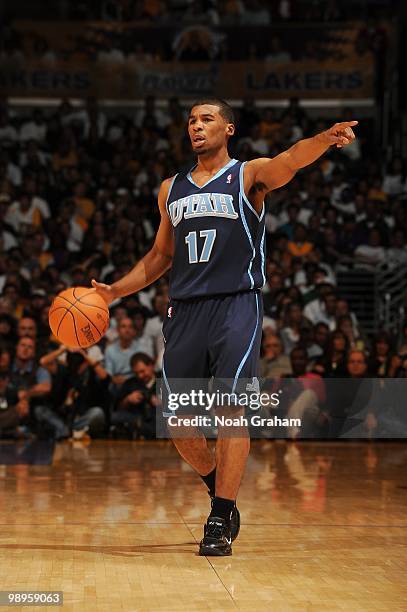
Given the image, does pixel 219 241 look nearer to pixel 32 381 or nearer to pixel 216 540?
pixel 216 540

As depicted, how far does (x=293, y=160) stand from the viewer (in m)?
5.23

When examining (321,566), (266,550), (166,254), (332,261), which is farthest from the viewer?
(332,261)

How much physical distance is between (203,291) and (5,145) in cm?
1230

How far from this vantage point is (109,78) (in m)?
17.8

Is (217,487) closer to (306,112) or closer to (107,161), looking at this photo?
(107,161)

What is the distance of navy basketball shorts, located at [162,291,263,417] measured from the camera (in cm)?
534

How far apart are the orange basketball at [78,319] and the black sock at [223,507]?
1.17 metres

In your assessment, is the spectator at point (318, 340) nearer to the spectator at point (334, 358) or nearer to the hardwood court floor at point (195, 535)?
the spectator at point (334, 358)

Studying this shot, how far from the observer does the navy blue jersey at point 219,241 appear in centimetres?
545

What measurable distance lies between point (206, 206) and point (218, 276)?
0.36 meters

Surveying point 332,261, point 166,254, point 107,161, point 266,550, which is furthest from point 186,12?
point 266,550

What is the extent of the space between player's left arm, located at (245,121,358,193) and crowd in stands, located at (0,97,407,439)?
18.2ft

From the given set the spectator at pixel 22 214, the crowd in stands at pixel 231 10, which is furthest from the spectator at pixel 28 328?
the crowd in stands at pixel 231 10

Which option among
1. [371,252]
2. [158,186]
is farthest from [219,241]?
[158,186]
